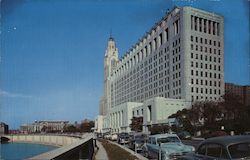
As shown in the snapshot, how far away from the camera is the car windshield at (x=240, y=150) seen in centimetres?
829

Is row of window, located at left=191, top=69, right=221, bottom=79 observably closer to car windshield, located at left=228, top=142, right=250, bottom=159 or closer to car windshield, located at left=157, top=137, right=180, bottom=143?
car windshield, located at left=157, top=137, right=180, bottom=143

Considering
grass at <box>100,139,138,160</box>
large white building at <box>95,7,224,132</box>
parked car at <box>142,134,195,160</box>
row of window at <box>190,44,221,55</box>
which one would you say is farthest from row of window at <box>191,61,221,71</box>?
parked car at <box>142,134,195,160</box>

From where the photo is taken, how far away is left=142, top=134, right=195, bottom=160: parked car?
14.7 metres

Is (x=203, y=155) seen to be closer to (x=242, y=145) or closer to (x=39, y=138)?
(x=242, y=145)

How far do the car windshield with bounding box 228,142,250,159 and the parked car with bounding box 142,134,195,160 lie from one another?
20.2 ft

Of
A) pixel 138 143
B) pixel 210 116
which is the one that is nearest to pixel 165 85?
pixel 210 116

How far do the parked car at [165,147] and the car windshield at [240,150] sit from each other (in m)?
6.16

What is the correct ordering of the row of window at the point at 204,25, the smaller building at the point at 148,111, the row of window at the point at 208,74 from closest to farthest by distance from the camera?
1. the smaller building at the point at 148,111
2. the row of window at the point at 208,74
3. the row of window at the point at 204,25

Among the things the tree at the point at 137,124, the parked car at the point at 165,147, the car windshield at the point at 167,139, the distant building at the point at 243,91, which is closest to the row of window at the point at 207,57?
the distant building at the point at 243,91

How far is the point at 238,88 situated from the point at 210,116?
1572 inches

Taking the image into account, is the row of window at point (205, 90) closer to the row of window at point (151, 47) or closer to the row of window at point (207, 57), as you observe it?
the row of window at point (207, 57)

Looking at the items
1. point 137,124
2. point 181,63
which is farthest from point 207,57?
point 137,124

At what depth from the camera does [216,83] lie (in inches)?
4013

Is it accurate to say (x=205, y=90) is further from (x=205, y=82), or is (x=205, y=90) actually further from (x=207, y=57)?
(x=207, y=57)
